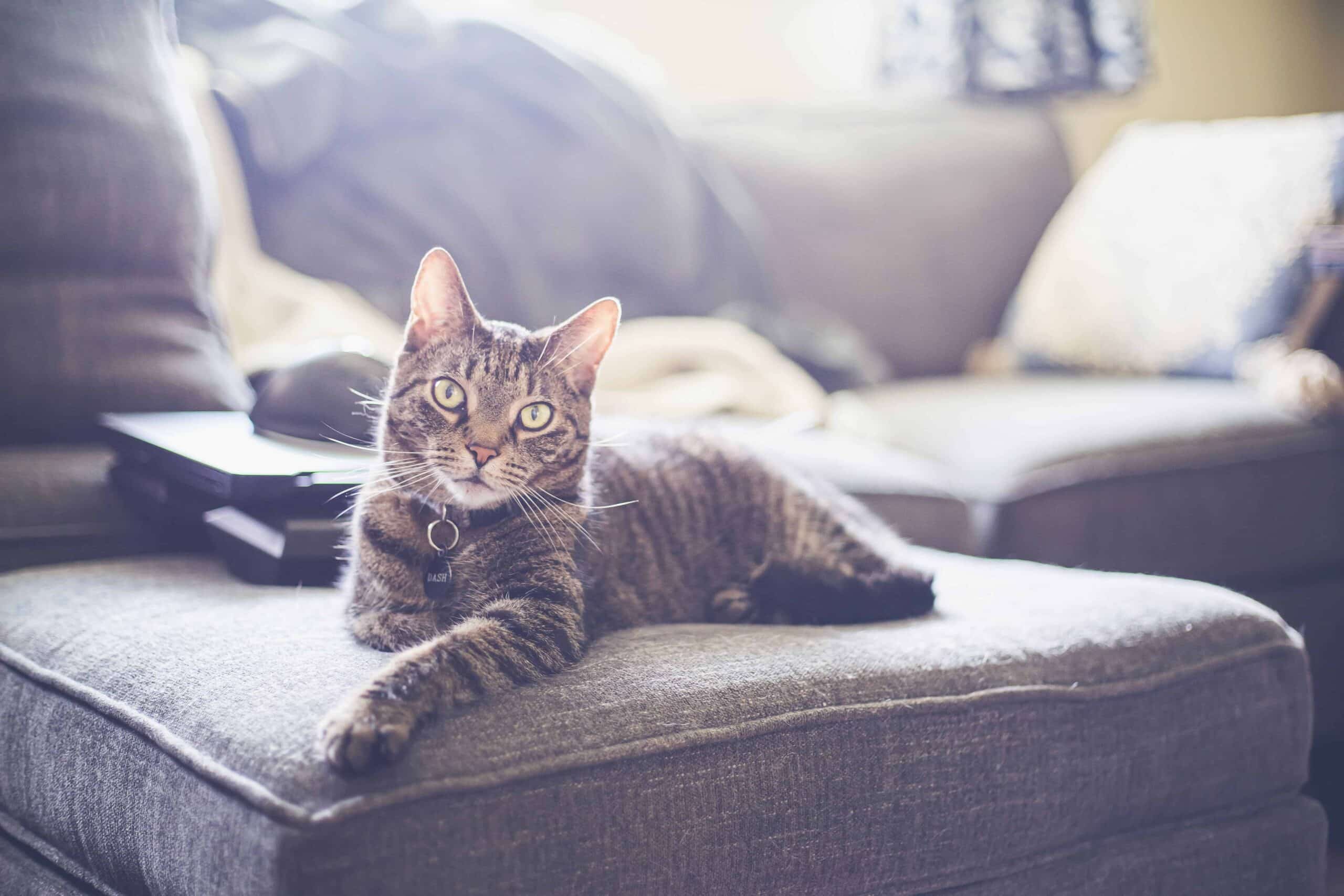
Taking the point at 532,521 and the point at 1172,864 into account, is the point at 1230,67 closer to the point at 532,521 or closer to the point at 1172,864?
the point at 1172,864

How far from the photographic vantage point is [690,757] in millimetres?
746

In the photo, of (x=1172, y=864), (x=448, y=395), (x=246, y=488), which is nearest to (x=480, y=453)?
(x=448, y=395)

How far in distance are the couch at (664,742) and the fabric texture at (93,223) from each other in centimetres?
1

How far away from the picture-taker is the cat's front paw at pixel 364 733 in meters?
0.63

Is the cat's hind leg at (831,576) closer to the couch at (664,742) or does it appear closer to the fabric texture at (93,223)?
the couch at (664,742)

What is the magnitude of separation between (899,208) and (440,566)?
1927 mm

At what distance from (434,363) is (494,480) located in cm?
12

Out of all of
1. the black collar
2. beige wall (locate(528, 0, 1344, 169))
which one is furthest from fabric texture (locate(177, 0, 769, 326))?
the black collar

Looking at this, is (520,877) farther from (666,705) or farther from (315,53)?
(315,53)

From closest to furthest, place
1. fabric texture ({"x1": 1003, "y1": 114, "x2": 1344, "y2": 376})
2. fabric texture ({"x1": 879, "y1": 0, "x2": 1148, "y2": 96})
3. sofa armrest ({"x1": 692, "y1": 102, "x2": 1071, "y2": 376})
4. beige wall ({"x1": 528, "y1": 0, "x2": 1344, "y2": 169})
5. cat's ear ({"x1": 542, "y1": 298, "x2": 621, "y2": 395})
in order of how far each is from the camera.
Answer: cat's ear ({"x1": 542, "y1": 298, "x2": 621, "y2": 395}) → fabric texture ({"x1": 1003, "y1": 114, "x2": 1344, "y2": 376}) → sofa armrest ({"x1": 692, "y1": 102, "x2": 1071, "y2": 376}) → fabric texture ({"x1": 879, "y1": 0, "x2": 1148, "y2": 96}) → beige wall ({"x1": 528, "y1": 0, "x2": 1344, "y2": 169})

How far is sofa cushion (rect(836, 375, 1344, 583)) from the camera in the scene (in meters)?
1.66

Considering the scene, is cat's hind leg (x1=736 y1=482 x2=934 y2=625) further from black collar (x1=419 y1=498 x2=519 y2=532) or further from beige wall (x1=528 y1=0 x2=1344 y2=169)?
beige wall (x1=528 y1=0 x2=1344 y2=169)

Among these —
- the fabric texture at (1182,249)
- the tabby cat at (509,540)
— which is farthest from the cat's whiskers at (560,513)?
the fabric texture at (1182,249)

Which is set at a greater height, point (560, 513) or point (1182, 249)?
point (1182, 249)
